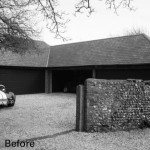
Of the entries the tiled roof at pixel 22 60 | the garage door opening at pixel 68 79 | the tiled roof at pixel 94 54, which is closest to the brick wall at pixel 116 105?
the tiled roof at pixel 94 54

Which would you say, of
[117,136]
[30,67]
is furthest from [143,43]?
[117,136]

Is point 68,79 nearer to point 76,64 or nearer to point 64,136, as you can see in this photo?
point 76,64

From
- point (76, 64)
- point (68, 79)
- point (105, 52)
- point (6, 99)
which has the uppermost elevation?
point (105, 52)

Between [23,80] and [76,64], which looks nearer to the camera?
[76,64]

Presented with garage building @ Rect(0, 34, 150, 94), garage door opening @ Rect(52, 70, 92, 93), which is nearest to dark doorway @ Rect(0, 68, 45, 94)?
garage building @ Rect(0, 34, 150, 94)

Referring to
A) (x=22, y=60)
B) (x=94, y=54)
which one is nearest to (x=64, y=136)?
(x=94, y=54)

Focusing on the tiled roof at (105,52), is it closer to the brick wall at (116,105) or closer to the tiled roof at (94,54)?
the tiled roof at (94,54)

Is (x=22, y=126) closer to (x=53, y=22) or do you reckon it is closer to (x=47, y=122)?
(x=47, y=122)

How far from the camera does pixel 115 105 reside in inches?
326

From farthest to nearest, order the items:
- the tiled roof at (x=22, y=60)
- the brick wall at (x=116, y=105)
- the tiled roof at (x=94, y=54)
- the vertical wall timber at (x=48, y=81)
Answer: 1. the vertical wall timber at (x=48, y=81)
2. the tiled roof at (x=22, y=60)
3. the tiled roof at (x=94, y=54)
4. the brick wall at (x=116, y=105)

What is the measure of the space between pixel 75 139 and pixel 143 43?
577 inches

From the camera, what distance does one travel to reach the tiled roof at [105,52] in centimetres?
1883

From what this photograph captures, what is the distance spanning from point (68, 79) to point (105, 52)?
22.0 ft

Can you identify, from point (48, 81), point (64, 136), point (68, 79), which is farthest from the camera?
point (68, 79)
